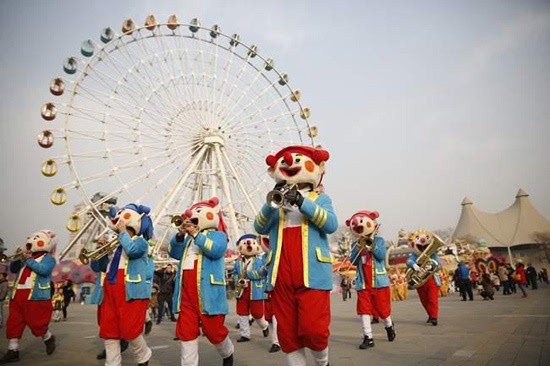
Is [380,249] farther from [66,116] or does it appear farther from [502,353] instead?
[66,116]

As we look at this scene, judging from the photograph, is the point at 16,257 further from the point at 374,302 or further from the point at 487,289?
the point at 487,289

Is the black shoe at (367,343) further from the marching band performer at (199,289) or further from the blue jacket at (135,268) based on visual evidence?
the blue jacket at (135,268)

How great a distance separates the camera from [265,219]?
294 cm

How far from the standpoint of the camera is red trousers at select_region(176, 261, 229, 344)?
11.3ft

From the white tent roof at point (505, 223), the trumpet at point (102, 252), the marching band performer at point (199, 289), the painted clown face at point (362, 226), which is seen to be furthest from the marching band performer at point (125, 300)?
the white tent roof at point (505, 223)

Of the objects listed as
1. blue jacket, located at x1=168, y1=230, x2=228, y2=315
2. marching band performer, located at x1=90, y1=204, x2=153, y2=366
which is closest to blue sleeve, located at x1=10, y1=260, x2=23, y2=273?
marching band performer, located at x1=90, y1=204, x2=153, y2=366

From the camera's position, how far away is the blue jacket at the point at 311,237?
2.67 m

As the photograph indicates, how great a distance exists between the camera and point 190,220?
407 cm

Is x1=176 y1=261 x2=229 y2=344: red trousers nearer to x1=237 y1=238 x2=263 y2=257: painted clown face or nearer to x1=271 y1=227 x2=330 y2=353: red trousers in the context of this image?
x1=271 y1=227 x2=330 y2=353: red trousers

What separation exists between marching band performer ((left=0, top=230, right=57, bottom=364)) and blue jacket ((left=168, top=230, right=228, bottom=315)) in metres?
2.67

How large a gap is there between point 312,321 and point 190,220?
2.05 meters

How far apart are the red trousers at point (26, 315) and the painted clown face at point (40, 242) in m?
0.65

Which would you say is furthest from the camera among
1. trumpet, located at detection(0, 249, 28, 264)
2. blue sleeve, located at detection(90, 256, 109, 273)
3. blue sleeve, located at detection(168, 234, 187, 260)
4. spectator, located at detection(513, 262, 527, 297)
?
spectator, located at detection(513, 262, 527, 297)

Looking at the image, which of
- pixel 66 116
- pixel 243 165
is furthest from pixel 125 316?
pixel 243 165
